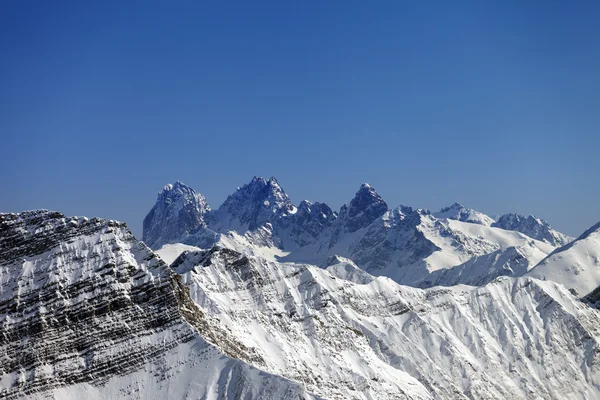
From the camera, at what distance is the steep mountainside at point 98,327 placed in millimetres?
173500

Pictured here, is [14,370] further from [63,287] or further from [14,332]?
[63,287]

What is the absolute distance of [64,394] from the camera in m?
172

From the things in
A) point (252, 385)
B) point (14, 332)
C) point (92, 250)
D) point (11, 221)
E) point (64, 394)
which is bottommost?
point (252, 385)

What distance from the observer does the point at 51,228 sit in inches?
7751

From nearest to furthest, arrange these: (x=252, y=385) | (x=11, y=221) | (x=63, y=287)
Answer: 1. (x=252, y=385)
2. (x=63, y=287)
3. (x=11, y=221)

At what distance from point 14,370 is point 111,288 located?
1083 inches

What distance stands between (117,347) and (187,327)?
16.2 metres

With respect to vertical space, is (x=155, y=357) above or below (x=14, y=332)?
below

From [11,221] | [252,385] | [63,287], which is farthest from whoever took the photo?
[11,221]

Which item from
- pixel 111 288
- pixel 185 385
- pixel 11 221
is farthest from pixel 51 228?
pixel 185 385

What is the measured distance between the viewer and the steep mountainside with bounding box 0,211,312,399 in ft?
569

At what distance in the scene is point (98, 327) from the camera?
594ft

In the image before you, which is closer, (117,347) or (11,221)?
(117,347)

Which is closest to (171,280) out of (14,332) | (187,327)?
(187,327)
